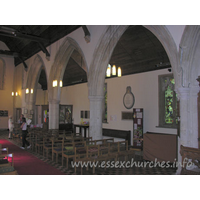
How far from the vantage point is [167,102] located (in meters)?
8.92

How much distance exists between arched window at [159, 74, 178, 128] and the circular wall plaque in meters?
1.61

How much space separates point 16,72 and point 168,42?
1626 centimetres

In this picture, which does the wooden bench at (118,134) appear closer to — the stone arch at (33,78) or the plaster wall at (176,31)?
the plaster wall at (176,31)

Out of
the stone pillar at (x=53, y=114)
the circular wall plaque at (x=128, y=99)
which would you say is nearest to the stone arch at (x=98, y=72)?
the circular wall plaque at (x=128, y=99)

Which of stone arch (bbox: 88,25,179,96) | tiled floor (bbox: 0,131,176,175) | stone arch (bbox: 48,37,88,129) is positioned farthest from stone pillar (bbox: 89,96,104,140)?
stone arch (bbox: 48,37,88,129)

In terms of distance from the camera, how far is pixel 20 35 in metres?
10.5

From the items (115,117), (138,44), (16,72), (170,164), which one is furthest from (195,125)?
(16,72)

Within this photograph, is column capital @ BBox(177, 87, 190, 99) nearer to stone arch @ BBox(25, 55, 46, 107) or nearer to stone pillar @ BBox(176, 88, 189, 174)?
stone pillar @ BBox(176, 88, 189, 174)

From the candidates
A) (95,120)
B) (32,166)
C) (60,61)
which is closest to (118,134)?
(95,120)

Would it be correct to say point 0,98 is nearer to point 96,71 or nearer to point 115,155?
point 96,71

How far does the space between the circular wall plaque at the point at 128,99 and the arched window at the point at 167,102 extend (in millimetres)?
1605

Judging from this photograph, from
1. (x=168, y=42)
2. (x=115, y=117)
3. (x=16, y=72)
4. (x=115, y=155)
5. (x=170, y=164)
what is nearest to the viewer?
(x=168, y=42)

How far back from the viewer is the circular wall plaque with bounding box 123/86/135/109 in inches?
406

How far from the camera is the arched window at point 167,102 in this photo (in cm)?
867
